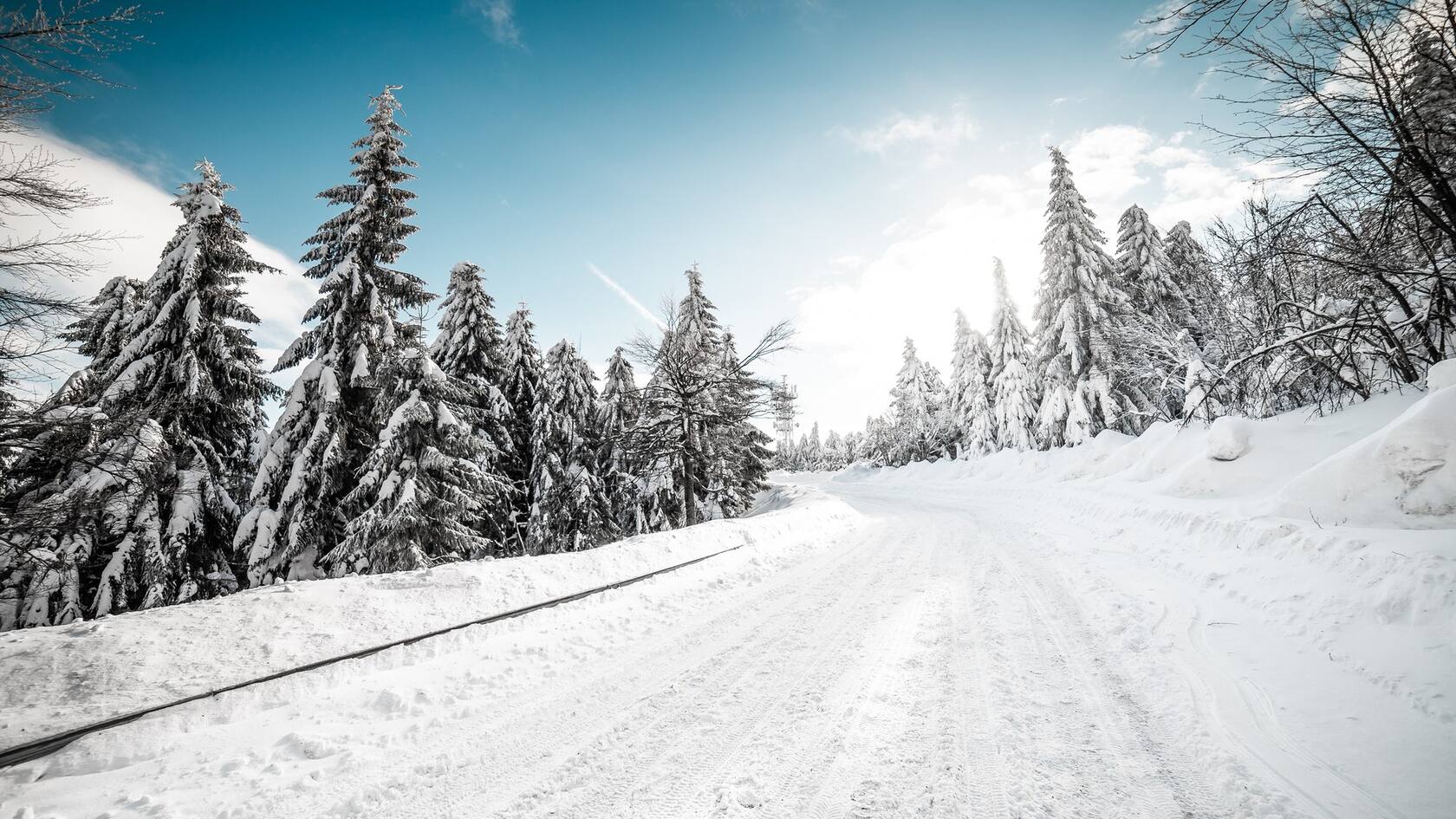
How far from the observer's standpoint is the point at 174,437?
10.3 metres

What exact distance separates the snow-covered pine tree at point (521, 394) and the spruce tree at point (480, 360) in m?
0.41

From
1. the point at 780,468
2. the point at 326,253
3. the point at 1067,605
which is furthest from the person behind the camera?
the point at 780,468

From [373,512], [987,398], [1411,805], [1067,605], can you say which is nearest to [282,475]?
[373,512]

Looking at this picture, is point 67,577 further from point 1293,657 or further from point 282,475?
point 1293,657

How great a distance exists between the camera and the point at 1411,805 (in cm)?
247

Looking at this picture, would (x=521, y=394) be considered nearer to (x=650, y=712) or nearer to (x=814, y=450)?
(x=650, y=712)

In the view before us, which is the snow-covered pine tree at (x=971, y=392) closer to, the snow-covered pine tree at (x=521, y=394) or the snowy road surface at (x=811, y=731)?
the snow-covered pine tree at (x=521, y=394)

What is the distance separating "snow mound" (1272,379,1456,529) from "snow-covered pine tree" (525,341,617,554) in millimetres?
16900

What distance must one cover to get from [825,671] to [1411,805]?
→ 126 inches

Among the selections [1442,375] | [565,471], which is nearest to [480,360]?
[565,471]

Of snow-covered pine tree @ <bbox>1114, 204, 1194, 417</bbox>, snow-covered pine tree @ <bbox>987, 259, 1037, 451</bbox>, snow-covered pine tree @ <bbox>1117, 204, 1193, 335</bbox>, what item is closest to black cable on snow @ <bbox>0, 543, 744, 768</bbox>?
snow-covered pine tree @ <bbox>1114, 204, 1194, 417</bbox>

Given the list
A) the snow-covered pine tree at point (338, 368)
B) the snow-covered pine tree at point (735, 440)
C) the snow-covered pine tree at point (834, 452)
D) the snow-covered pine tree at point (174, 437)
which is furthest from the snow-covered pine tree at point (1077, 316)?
the snow-covered pine tree at point (834, 452)

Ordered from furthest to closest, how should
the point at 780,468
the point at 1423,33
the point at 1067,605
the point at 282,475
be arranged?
1. the point at 780,468
2. the point at 282,475
3. the point at 1067,605
4. the point at 1423,33

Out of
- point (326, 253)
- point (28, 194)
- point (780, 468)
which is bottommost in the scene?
point (780, 468)
